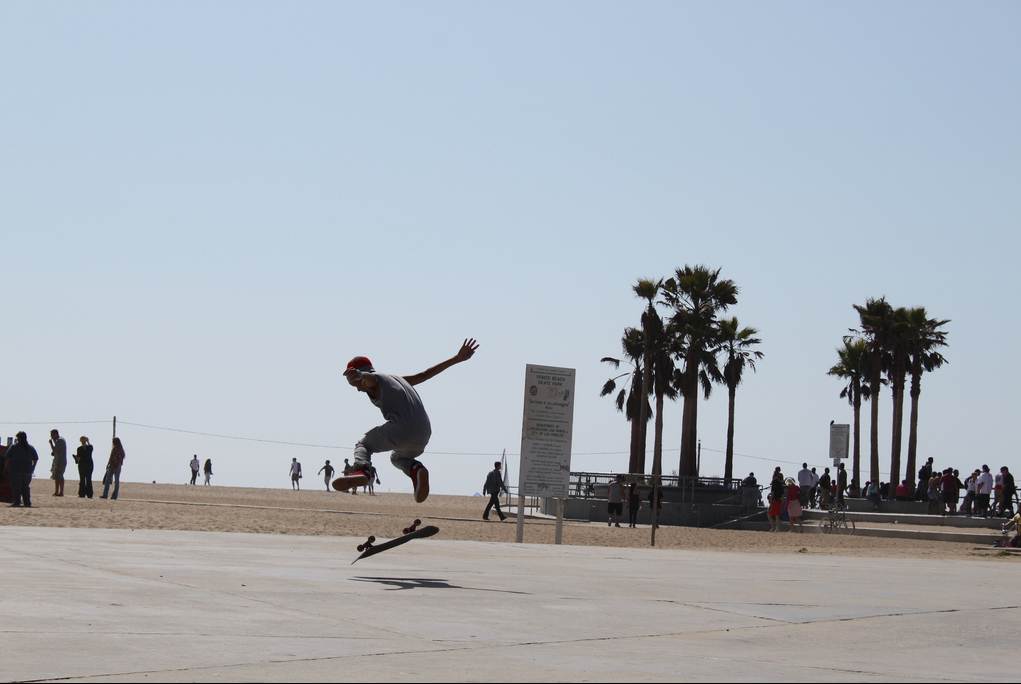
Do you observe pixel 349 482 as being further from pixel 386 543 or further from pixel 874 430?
pixel 874 430

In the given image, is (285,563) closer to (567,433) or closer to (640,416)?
(567,433)

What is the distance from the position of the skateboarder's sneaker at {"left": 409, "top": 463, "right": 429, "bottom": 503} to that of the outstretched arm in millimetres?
719

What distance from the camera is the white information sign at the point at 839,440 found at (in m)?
33.8

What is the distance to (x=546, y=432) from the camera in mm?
20406

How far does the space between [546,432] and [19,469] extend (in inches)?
433

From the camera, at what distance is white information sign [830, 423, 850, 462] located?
3378cm

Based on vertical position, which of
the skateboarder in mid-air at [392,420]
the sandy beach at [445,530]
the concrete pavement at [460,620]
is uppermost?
the skateboarder in mid-air at [392,420]

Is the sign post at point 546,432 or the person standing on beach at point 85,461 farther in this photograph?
the person standing on beach at point 85,461

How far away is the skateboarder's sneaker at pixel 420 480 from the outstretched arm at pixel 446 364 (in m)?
0.72

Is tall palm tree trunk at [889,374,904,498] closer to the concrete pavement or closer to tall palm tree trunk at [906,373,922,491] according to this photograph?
tall palm tree trunk at [906,373,922,491]

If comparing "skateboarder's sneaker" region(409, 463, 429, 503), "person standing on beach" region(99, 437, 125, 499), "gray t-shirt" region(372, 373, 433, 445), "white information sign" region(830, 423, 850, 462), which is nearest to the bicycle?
"white information sign" region(830, 423, 850, 462)

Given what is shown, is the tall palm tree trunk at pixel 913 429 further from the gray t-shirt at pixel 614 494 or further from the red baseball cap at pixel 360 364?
the red baseball cap at pixel 360 364

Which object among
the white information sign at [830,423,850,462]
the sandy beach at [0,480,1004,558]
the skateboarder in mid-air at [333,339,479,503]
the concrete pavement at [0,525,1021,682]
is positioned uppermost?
the white information sign at [830,423,850,462]

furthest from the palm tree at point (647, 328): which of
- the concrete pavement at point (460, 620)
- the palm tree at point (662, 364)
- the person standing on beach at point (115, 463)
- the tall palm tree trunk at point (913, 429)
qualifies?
the concrete pavement at point (460, 620)
